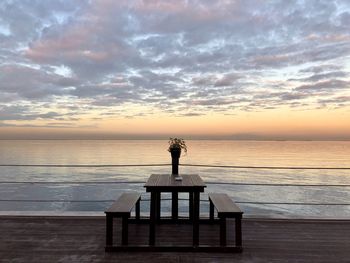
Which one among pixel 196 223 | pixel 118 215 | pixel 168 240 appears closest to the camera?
pixel 118 215

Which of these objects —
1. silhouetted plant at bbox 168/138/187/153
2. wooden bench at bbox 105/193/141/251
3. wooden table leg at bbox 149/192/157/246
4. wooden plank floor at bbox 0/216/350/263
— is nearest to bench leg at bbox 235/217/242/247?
wooden plank floor at bbox 0/216/350/263

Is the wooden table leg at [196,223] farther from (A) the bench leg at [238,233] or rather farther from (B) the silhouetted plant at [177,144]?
(B) the silhouetted plant at [177,144]

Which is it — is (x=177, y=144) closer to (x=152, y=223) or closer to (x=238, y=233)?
(x=152, y=223)

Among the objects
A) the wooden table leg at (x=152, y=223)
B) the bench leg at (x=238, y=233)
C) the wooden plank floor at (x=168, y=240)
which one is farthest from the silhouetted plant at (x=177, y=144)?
the bench leg at (x=238, y=233)

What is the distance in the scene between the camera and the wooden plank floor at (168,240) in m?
3.25

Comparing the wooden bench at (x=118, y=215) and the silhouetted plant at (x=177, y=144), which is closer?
the wooden bench at (x=118, y=215)

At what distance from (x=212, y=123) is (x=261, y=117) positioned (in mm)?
5869

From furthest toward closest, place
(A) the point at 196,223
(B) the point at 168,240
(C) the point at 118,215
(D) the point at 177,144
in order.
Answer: (D) the point at 177,144 → (B) the point at 168,240 → (A) the point at 196,223 → (C) the point at 118,215

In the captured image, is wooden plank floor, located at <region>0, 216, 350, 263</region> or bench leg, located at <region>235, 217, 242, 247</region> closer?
wooden plank floor, located at <region>0, 216, 350, 263</region>

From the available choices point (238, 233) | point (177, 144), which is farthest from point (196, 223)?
point (177, 144)

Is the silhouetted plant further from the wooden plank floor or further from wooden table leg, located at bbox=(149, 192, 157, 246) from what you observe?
wooden table leg, located at bbox=(149, 192, 157, 246)

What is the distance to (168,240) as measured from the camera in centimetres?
382

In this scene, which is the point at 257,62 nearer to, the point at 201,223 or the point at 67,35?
the point at 67,35

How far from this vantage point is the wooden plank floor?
3248mm
